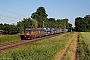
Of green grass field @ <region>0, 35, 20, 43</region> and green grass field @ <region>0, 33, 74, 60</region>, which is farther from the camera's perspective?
green grass field @ <region>0, 35, 20, 43</region>

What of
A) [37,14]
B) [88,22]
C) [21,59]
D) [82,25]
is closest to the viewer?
[21,59]

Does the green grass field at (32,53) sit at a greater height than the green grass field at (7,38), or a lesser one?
lesser

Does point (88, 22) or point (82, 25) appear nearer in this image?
point (82, 25)

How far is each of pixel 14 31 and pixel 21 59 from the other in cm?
6660

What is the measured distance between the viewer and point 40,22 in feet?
429

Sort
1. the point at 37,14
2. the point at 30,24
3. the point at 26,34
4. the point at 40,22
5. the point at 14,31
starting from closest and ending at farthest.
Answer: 1. the point at 26,34
2. the point at 14,31
3. the point at 30,24
4. the point at 40,22
5. the point at 37,14

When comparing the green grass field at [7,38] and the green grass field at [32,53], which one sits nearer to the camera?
the green grass field at [32,53]

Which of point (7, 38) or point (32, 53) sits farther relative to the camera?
point (7, 38)

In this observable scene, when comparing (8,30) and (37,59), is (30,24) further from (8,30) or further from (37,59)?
(37,59)

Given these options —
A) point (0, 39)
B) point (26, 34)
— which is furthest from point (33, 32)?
point (0, 39)

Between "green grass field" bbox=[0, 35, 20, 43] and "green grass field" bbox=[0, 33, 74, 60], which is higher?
"green grass field" bbox=[0, 35, 20, 43]

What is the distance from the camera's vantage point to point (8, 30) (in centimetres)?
8131

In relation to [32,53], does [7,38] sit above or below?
above

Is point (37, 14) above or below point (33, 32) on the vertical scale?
above
